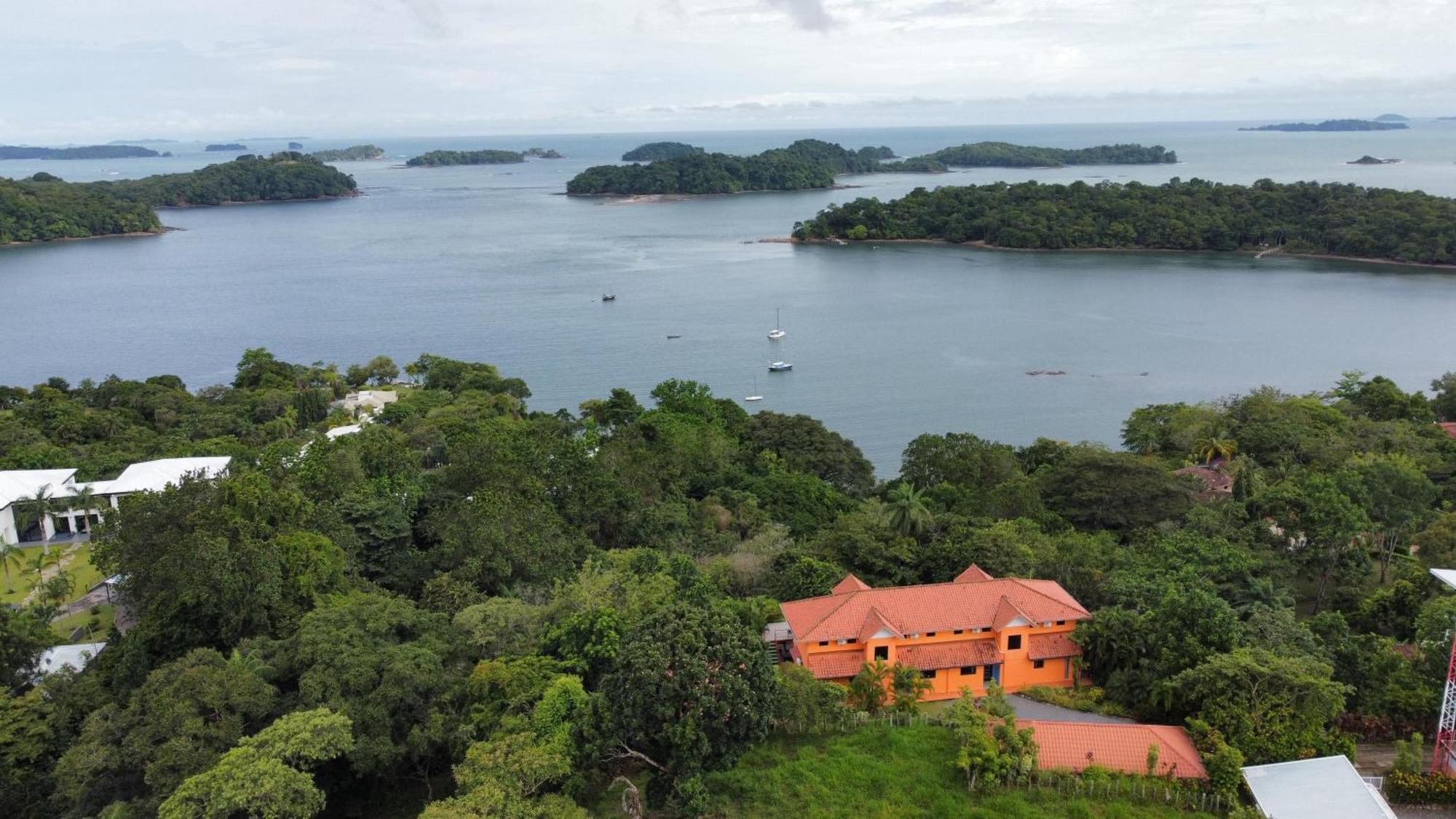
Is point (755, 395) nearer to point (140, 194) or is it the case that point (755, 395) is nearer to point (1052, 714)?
point (1052, 714)

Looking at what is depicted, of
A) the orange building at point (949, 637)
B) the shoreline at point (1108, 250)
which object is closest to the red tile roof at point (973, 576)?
the orange building at point (949, 637)

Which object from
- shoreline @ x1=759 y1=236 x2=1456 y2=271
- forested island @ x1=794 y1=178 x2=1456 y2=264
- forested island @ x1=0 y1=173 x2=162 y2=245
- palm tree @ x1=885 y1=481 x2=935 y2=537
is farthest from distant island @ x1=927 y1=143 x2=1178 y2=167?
palm tree @ x1=885 y1=481 x2=935 y2=537

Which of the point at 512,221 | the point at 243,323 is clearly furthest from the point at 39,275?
the point at 512,221

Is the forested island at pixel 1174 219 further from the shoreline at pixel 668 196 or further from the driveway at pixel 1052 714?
the driveway at pixel 1052 714

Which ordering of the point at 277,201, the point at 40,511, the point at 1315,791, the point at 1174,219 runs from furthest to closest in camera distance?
the point at 277,201
the point at 1174,219
the point at 40,511
the point at 1315,791

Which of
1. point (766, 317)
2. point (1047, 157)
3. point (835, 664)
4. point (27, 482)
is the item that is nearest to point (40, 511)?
point (27, 482)

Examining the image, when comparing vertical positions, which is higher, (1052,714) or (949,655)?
(949,655)

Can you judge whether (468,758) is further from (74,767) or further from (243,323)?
(243,323)

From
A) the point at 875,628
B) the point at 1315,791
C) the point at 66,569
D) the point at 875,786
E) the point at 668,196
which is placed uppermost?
the point at 668,196
